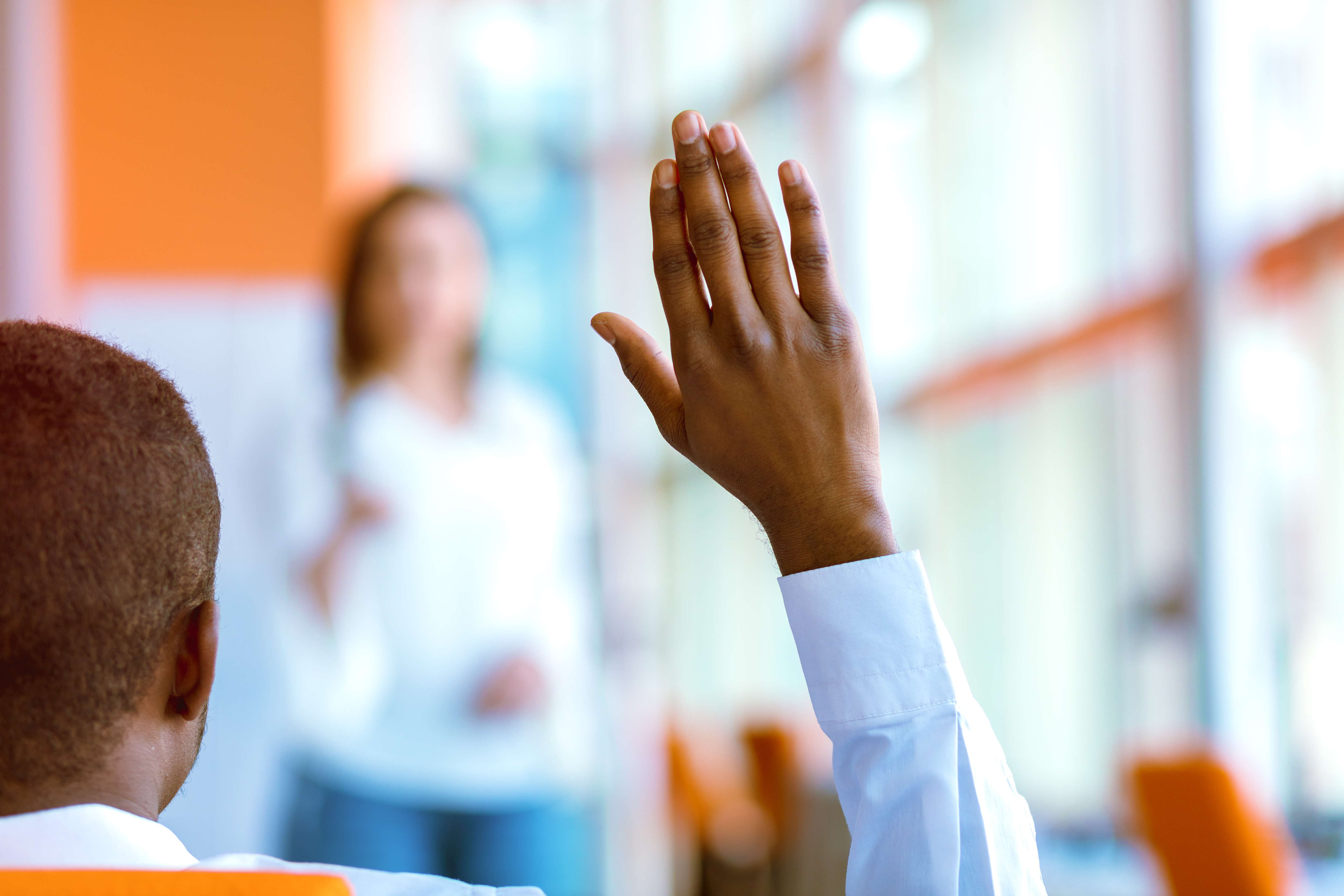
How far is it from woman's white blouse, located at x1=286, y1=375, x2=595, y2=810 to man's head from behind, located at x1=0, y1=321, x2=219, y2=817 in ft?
6.42

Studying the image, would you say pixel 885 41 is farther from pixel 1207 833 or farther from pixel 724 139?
pixel 724 139

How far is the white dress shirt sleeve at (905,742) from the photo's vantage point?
2.48 feet

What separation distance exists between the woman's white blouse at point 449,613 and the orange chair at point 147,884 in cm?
206

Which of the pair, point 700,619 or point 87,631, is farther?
point 700,619

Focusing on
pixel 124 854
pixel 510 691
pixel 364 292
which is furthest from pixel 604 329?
pixel 364 292

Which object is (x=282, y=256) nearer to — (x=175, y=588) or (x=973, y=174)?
(x=973, y=174)

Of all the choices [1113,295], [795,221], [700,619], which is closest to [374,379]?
[1113,295]

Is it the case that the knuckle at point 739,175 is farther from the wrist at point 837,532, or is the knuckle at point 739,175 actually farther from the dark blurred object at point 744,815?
the dark blurred object at point 744,815

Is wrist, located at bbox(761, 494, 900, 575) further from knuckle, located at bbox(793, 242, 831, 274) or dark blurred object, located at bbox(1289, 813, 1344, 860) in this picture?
dark blurred object, located at bbox(1289, 813, 1344, 860)

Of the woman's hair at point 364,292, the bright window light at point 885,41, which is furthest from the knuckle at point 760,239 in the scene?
the bright window light at point 885,41

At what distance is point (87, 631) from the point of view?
64cm

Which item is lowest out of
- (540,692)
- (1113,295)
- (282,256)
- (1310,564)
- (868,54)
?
(540,692)

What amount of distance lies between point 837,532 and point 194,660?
362 mm

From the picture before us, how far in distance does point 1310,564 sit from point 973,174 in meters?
1.49
